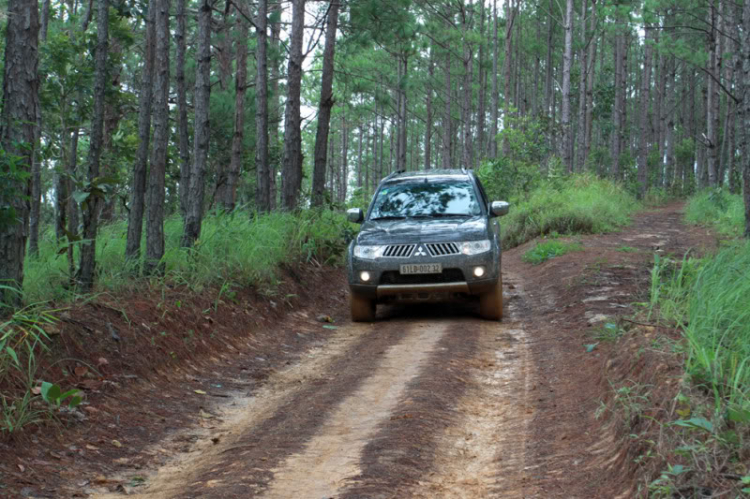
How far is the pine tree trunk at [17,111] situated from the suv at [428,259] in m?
4.14

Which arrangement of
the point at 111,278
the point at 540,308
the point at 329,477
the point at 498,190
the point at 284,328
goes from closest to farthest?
the point at 329,477, the point at 111,278, the point at 284,328, the point at 540,308, the point at 498,190

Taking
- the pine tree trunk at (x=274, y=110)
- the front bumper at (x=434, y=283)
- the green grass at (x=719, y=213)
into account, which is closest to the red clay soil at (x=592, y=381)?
the front bumper at (x=434, y=283)

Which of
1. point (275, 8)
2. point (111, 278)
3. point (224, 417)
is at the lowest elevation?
point (224, 417)

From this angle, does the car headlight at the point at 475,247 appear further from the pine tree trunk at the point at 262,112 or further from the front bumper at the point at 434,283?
the pine tree trunk at the point at 262,112

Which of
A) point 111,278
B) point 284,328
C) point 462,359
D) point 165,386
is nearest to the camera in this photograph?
point 165,386

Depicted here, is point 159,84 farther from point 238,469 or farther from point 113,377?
point 238,469

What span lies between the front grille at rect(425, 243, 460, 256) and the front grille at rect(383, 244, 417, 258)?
211 millimetres

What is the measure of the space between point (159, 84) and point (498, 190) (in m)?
15.2

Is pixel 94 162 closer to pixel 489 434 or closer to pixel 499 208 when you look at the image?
pixel 499 208

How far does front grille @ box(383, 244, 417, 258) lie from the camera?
28.9ft

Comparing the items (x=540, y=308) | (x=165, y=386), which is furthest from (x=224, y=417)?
(x=540, y=308)

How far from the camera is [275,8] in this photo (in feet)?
66.6

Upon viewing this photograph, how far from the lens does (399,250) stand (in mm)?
8867

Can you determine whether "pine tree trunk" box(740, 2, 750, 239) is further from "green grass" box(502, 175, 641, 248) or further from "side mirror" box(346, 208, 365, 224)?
"green grass" box(502, 175, 641, 248)
